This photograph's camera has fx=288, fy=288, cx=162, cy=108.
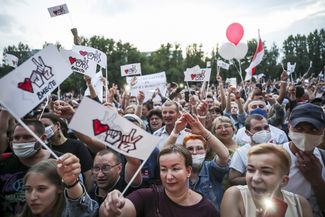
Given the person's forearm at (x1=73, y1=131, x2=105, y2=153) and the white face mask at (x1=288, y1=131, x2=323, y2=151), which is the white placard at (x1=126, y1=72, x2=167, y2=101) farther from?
the white face mask at (x1=288, y1=131, x2=323, y2=151)

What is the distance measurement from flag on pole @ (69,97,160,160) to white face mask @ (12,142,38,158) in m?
1.21

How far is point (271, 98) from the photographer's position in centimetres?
763

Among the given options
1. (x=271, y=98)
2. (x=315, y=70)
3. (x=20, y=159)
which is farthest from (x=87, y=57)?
(x=315, y=70)

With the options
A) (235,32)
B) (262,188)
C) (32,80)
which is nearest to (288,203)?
(262,188)

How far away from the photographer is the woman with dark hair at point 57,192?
2098 millimetres

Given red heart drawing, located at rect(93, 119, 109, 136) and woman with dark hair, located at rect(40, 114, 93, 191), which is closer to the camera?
red heart drawing, located at rect(93, 119, 109, 136)

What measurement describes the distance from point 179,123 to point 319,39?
333 feet

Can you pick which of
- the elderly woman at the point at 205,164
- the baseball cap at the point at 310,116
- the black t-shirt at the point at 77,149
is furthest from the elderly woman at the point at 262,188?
the black t-shirt at the point at 77,149

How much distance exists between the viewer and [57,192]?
252 centimetres

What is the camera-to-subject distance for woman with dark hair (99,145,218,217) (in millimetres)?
2322

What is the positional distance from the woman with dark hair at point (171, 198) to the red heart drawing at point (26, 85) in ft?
3.59

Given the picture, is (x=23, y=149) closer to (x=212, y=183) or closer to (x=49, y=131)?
(x=49, y=131)

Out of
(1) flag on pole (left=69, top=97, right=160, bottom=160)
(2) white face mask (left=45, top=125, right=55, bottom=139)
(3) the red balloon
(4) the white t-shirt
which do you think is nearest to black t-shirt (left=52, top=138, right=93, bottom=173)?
(2) white face mask (left=45, top=125, right=55, bottom=139)

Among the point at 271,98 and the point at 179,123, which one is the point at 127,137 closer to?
the point at 179,123
